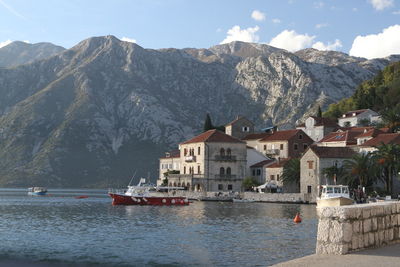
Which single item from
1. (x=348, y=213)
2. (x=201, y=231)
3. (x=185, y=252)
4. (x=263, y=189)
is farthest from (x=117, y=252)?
(x=263, y=189)

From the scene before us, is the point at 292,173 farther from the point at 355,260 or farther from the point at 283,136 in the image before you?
the point at 355,260

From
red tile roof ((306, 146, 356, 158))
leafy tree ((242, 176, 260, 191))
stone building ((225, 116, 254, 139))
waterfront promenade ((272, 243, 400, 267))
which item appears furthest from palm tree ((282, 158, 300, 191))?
waterfront promenade ((272, 243, 400, 267))

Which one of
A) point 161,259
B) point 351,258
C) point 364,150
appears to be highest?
point 364,150

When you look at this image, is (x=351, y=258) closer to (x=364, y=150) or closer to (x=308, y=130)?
(x=364, y=150)

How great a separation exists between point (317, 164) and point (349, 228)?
73908mm

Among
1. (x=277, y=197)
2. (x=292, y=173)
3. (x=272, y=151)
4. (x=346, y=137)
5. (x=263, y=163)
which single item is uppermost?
(x=346, y=137)

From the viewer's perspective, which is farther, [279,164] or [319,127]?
[319,127]

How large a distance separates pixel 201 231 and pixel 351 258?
28.0 m

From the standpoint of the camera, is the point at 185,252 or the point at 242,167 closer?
the point at 185,252

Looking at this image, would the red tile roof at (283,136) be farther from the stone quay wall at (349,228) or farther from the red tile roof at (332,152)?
the stone quay wall at (349,228)

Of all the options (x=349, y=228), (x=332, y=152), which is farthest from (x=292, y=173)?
(x=349, y=228)

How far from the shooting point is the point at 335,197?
66.2 meters

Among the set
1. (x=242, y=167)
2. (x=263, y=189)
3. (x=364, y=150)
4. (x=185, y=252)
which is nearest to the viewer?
(x=185, y=252)

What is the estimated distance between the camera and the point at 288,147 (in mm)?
116188
